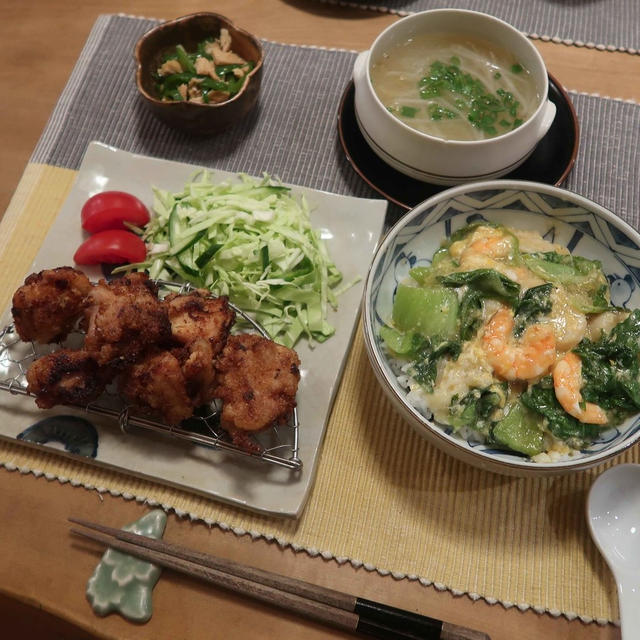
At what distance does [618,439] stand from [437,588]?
67 centimetres

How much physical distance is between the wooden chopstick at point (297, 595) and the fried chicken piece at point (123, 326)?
0.54 metres

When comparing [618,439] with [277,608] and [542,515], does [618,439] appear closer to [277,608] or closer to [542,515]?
[542,515]

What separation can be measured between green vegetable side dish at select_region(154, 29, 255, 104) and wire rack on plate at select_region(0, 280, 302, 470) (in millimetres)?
882

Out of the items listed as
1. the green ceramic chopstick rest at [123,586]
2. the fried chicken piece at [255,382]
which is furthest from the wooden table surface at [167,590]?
the fried chicken piece at [255,382]

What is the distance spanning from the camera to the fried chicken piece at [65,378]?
1657 mm

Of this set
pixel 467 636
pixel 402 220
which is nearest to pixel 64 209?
pixel 402 220

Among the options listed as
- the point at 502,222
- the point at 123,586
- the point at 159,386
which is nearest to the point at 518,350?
the point at 502,222

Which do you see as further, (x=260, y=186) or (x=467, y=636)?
(x=260, y=186)

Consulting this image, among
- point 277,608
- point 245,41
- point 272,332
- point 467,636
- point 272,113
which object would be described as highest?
point 245,41

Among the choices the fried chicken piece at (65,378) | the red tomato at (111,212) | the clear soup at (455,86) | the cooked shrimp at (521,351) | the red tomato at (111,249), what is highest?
the clear soup at (455,86)

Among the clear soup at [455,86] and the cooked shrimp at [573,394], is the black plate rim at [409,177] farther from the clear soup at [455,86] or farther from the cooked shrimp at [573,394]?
the cooked shrimp at [573,394]

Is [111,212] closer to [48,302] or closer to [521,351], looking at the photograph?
[48,302]

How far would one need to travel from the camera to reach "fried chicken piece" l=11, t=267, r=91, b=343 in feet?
5.58

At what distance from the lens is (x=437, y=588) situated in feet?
5.32
